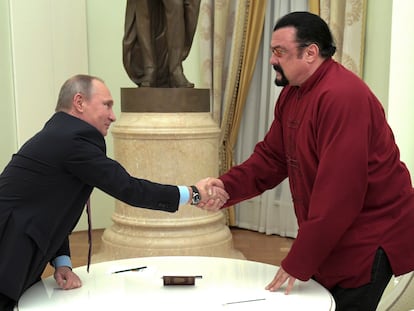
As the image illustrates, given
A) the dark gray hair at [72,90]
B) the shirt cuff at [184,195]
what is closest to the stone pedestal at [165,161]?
the shirt cuff at [184,195]

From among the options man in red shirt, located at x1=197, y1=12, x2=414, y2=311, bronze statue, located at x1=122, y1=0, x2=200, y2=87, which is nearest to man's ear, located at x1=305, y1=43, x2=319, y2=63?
man in red shirt, located at x1=197, y1=12, x2=414, y2=311

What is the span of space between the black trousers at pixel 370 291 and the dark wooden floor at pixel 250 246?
8.82 feet

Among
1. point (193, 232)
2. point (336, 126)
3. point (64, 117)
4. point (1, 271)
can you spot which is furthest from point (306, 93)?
point (193, 232)

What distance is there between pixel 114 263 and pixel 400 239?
42.4 inches

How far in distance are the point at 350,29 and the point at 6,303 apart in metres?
3.75

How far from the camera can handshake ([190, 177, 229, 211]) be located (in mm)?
2381

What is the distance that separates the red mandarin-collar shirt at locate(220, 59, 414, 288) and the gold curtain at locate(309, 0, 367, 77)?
2.89m

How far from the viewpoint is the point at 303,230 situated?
5.93ft

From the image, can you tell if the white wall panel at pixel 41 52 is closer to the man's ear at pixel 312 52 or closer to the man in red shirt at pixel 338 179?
the man in red shirt at pixel 338 179

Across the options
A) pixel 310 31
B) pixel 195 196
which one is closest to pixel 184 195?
pixel 195 196

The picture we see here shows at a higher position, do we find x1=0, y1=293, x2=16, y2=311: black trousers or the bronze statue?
the bronze statue

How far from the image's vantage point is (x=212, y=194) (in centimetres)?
239

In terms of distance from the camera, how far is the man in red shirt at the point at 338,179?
1.79m

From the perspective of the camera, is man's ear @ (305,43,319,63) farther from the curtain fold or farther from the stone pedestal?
the curtain fold
